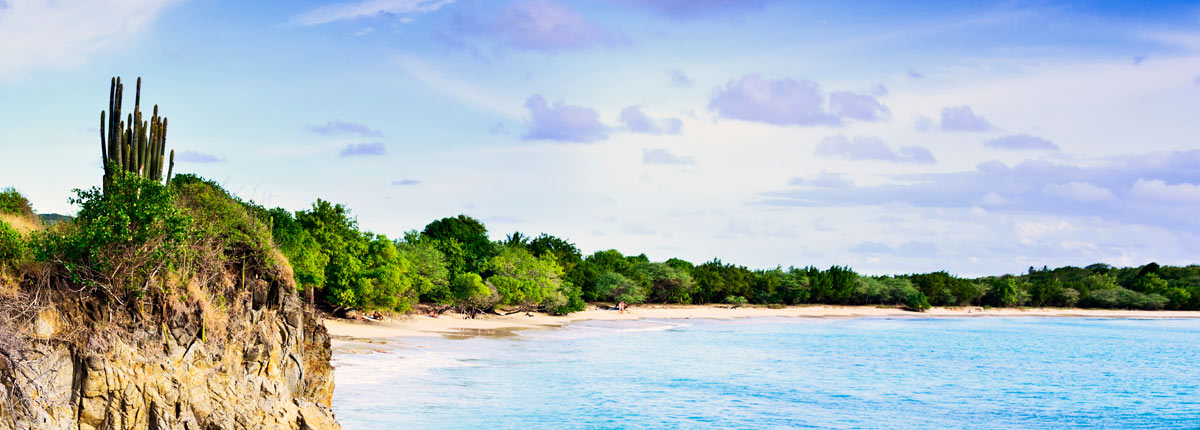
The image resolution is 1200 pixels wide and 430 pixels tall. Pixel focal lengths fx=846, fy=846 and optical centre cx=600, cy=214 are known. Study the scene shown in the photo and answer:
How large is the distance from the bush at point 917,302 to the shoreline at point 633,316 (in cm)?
80

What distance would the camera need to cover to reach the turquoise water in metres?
23.0

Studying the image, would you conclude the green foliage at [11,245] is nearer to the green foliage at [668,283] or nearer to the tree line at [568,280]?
the tree line at [568,280]

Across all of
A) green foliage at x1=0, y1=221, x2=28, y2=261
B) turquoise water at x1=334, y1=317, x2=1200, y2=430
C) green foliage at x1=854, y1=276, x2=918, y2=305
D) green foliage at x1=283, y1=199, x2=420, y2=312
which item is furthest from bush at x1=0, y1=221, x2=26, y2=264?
green foliage at x1=854, y1=276, x2=918, y2=305

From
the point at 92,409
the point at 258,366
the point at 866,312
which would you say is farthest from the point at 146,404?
the point at 866,312

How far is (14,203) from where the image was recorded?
19203 millimetres

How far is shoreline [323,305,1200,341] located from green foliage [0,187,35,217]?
16.0 m

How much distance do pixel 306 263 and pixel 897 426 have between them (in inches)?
938

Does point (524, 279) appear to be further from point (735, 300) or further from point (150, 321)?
point (150, 321)

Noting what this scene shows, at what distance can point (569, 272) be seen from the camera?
241 ft

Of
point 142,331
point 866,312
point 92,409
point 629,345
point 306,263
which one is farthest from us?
point 866,312

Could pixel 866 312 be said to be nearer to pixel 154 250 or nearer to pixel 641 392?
pixel 641 392

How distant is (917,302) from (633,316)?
4339 cm

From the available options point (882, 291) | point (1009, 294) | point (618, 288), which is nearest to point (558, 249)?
point (618, 288)

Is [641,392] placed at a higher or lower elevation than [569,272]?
lower
